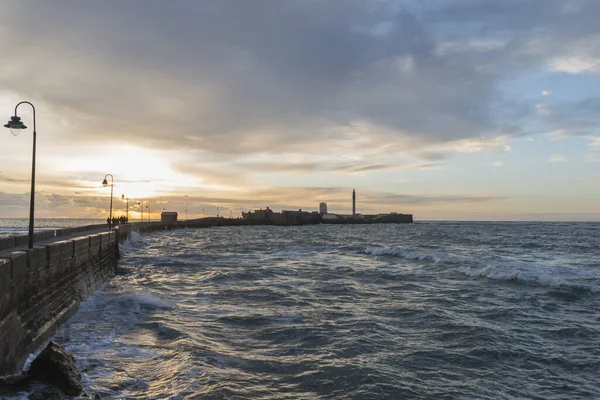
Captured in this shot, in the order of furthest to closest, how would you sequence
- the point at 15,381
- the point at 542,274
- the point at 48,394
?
Result: the point at 542,274 → the point at 15,381 → the point at 48,394

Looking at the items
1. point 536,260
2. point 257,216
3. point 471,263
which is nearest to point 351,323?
point 471,263

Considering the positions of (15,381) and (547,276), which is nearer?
(15,381)

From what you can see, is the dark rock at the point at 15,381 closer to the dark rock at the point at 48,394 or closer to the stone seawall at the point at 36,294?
the dark rock at the point at 48,394

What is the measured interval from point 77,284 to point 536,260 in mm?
33425

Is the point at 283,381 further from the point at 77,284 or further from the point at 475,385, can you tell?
the point at 77,284

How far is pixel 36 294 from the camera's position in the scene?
38.7 ft

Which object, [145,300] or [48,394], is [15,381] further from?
[145,300]

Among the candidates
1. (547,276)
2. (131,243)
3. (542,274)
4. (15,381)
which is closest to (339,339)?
(15,381)

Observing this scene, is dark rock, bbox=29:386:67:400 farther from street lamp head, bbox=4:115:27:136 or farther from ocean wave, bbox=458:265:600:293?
ocean wave, bbox=458:265:600:293

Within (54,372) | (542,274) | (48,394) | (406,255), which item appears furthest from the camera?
(406,255)

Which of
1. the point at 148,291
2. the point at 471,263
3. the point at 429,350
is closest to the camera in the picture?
the point at 429,350

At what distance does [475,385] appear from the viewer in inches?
361

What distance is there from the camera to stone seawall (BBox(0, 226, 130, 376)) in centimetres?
935

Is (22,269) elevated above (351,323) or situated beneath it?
elevated above
